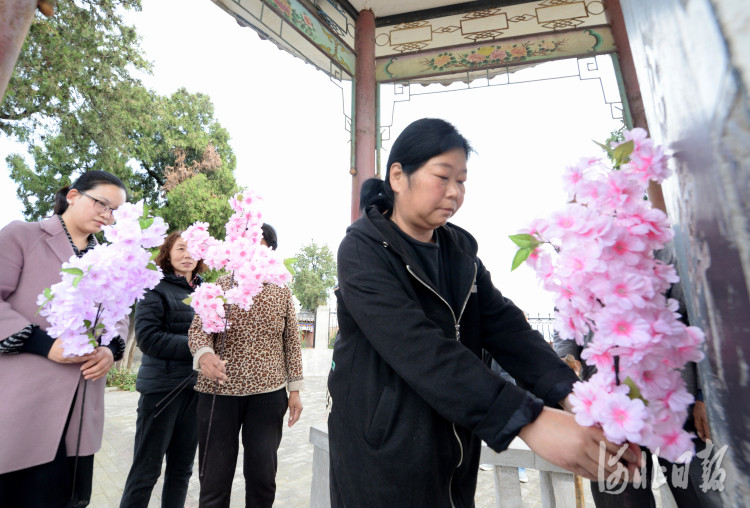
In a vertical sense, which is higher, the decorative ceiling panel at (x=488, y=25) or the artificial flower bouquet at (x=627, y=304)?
the decorative ceiling panel at (x=488, y=25)

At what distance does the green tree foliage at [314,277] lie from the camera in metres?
33.5

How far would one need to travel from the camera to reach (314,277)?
34.1 m

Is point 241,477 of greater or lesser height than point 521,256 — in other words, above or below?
below

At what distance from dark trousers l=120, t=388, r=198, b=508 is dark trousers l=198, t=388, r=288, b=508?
408 mm

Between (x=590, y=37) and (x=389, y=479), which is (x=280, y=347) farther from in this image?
(x=590, y=37)

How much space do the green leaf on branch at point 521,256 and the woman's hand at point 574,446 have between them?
32 centimetres

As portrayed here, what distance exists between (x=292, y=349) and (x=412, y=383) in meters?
1.98

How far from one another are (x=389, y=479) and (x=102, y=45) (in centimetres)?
1051

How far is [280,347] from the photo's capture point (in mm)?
2697

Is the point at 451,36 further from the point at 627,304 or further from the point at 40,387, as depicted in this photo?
the point at 40,387

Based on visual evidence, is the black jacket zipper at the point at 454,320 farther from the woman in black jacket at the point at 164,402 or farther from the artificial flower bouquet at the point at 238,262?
the woman in black jacket at the point at 164,402

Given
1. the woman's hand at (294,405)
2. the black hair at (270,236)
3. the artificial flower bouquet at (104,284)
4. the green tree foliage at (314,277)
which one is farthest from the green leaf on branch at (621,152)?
the green tree foliage at (314,277)

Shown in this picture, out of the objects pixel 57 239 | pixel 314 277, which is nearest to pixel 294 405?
pixel 57 239

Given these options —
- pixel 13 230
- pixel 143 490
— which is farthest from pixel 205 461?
pixel 13 230
